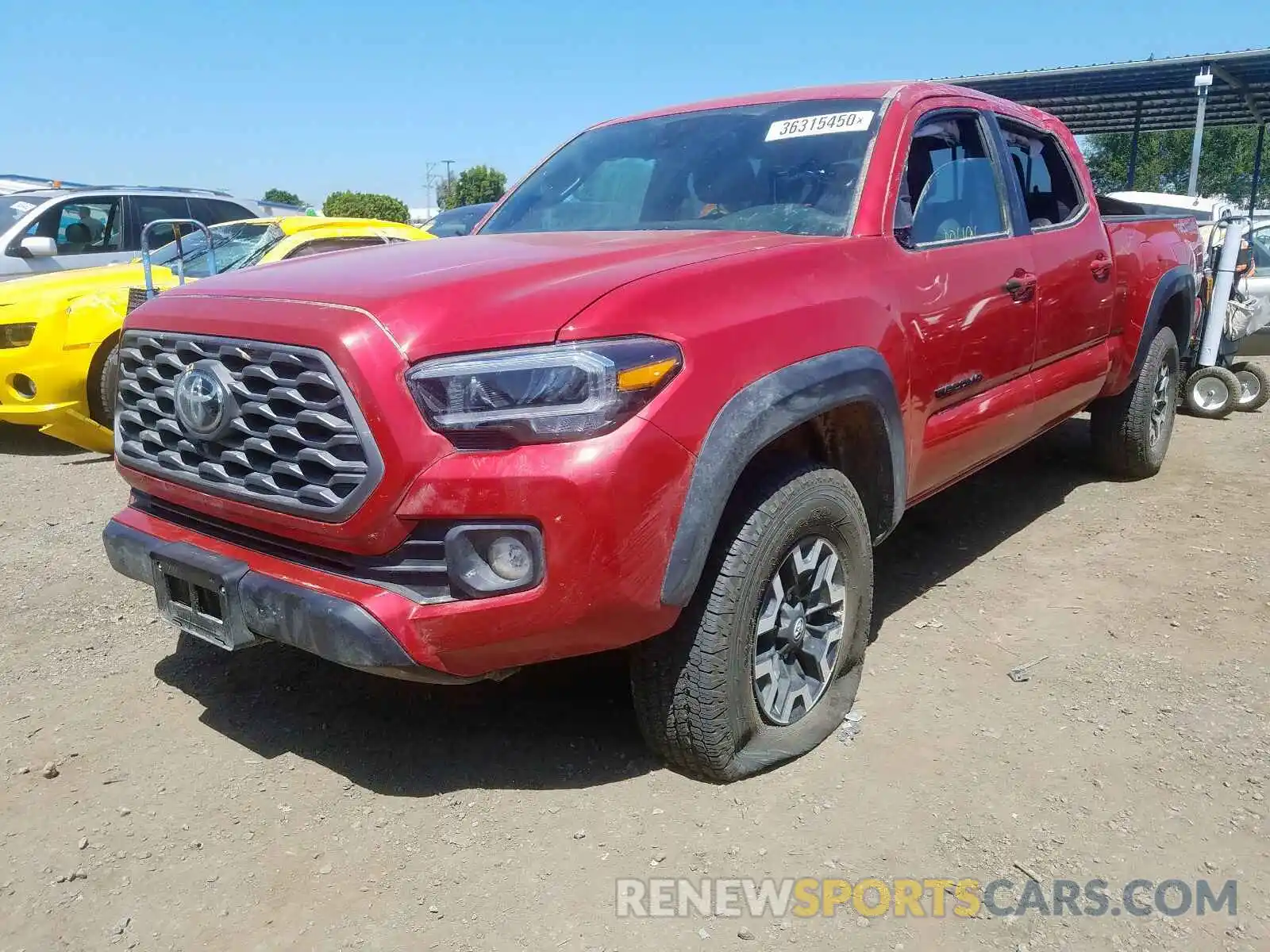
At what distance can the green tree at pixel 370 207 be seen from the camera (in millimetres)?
42938

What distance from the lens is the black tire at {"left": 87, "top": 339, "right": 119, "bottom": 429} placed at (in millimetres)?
6129

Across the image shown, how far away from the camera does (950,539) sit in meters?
4.75

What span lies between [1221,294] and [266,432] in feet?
21.5

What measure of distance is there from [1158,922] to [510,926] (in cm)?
143

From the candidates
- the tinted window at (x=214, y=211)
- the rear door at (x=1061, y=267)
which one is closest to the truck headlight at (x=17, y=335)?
the tinted window at (x=214, y=211)

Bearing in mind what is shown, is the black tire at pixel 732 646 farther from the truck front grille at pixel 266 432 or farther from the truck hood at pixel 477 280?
the truck front grille at pixel 266 432

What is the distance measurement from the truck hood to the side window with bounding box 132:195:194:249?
7.11 metres

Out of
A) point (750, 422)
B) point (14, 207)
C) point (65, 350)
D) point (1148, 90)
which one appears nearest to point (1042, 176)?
point (750, 422)

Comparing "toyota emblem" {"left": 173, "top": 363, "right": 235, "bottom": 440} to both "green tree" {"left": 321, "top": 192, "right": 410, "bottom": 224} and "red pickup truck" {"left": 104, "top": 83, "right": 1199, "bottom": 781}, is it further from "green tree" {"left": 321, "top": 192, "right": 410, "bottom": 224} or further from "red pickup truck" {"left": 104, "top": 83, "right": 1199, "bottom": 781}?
"green tree" {"left": 321, "top": 192, "right": 410, "bottom": 224}

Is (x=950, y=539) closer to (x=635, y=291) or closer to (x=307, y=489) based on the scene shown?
(x=635, y=291)

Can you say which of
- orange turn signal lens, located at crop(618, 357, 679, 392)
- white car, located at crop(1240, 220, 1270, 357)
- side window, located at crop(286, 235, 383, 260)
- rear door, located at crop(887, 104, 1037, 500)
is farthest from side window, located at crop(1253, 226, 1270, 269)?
orange turn signal lens, located at crop(618, 357, 679, 392)

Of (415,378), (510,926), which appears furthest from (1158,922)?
(415,378)

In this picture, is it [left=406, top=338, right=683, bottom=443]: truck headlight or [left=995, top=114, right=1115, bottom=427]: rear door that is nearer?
[left=406, top=338, right=683, bottom=443]: truck headlight

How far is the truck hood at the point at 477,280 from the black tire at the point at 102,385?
3744 mm
